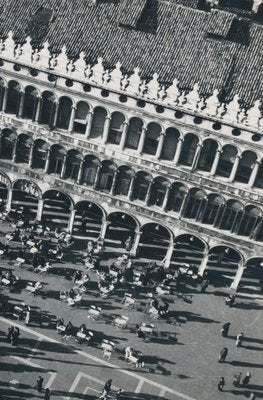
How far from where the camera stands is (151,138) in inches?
2515

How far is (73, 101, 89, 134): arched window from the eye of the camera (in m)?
64.4

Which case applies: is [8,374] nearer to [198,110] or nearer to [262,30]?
[198,110]

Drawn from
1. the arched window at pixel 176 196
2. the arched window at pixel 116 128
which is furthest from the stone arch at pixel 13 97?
the arched window at pixel 176 196

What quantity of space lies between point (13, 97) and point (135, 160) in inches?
600

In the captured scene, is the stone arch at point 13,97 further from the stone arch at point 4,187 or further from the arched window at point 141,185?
the arched window at point 141,185

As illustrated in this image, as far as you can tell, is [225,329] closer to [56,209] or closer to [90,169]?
[90,169]

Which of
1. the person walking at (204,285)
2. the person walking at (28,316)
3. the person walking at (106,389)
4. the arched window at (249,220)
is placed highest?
the arched window at (249,220)

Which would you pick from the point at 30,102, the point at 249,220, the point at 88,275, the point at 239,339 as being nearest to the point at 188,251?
the point at 249,220

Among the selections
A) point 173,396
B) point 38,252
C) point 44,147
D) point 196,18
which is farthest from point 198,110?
point 173,396

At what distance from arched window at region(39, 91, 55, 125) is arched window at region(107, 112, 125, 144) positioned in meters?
6.71

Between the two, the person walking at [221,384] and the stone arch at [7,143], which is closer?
the person walking at [221,384]

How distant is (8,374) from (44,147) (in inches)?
1026

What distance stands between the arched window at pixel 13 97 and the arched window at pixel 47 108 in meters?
2.94

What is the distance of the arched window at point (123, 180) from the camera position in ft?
217
